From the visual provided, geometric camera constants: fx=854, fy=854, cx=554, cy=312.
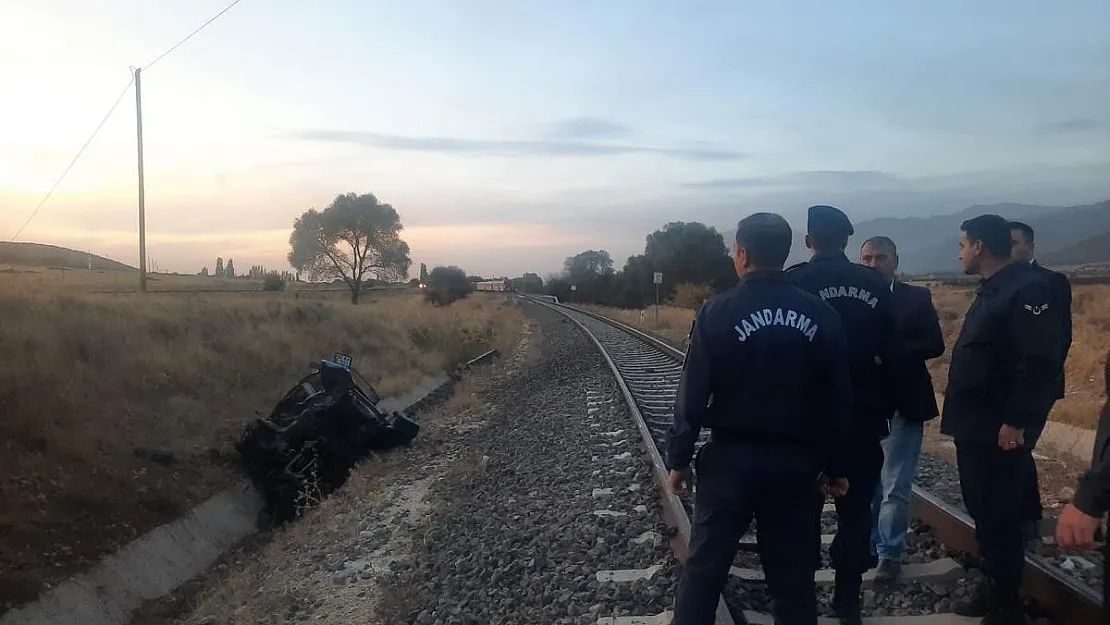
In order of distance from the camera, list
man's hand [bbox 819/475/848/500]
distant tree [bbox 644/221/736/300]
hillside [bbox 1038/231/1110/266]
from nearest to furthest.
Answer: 1. man's hand [bbox 819/475/848/500]
2. distant tree [bbox 644/221/736/300]
3. hillside [bbox 1038/231/1110/266]

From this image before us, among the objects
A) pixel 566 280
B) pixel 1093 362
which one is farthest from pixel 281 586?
pixel 566 280

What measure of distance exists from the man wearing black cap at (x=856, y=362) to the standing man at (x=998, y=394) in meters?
0.39

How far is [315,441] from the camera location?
10.0m

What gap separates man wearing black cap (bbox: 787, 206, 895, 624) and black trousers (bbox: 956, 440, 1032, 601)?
44 centimetres

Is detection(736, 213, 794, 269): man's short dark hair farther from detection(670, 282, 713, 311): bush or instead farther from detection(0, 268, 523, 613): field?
detection(670, 282, 713, 311): bush

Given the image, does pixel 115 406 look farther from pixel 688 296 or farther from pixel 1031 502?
pixel 688 296

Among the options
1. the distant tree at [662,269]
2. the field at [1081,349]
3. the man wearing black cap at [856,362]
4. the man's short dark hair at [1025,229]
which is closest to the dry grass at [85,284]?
the field at [1081,349]

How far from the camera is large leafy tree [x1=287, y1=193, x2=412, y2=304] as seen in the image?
7512cm

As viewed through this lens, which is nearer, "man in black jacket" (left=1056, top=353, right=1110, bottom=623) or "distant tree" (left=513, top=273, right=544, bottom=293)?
"man in black jacket" (left=1056, top=353, right=1110, bottom=623)

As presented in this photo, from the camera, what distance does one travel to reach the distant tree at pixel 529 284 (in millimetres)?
129538

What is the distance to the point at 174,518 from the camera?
866 centimetres

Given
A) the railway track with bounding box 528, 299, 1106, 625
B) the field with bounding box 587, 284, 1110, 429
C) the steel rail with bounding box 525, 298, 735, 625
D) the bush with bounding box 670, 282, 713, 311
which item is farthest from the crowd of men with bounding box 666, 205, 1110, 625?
the bush with bounding box 670, 282, 713, 311

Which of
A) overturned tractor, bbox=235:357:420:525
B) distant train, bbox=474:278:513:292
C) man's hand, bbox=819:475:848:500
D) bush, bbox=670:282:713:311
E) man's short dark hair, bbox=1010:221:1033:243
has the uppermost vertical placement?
distant train, bbox=474:278:513:292

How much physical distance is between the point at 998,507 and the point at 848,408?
1322 mm
